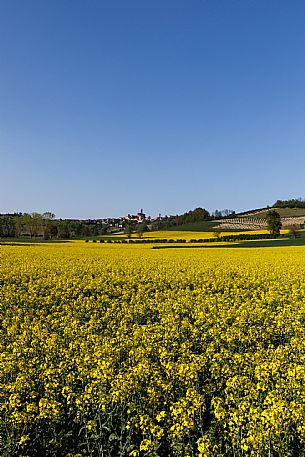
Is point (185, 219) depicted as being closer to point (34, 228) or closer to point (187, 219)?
point (187, 219)

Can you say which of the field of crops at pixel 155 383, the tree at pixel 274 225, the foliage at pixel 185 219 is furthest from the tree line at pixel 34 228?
the field of crops at pixel 155 383

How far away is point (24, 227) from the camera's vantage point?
343 feet

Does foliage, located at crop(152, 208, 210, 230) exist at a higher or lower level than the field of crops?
higher

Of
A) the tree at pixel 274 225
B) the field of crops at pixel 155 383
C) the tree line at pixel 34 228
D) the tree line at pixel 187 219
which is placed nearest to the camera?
the field of crops at pixel 155 383

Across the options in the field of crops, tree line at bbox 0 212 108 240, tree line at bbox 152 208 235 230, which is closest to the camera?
the field of crops

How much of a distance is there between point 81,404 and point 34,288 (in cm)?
1079

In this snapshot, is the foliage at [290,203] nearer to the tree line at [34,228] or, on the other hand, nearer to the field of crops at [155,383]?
the tree line at [34,228]

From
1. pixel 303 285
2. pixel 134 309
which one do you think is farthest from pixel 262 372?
pixel 303 285

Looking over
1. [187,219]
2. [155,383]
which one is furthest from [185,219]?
[155,383]

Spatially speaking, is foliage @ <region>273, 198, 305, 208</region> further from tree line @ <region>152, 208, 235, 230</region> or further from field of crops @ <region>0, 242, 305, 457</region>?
field of crops @ <region>0, 242, 305, 457</region>

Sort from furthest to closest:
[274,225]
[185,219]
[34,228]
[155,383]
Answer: [185,219] → [34,228] → [274,225] → [155,383]

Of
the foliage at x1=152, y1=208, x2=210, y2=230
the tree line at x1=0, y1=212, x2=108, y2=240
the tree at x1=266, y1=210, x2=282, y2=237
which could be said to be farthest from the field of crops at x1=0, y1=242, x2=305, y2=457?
the foliage at x1=152, y1=208, x2=210, y2=230

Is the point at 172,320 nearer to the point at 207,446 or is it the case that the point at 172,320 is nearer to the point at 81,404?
the point at 81,404

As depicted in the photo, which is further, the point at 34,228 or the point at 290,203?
the point at 290,203
